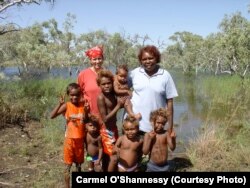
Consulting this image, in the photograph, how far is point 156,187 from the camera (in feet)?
11.1

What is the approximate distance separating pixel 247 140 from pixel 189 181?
343 cm

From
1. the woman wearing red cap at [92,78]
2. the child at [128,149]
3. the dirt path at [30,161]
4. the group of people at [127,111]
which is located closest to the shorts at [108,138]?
the group of people at [127,111]

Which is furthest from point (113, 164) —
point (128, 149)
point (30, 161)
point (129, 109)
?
point (30, 161)

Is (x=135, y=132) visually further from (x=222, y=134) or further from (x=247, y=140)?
(x=247, y=140)

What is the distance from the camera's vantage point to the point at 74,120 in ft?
12.6

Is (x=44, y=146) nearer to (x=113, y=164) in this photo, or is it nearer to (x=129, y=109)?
(x=113, y=164)

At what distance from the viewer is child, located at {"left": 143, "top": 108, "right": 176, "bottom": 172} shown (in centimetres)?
361

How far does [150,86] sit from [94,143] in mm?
937

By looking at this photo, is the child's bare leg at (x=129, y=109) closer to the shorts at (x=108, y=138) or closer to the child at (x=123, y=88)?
the child at (x=123, y=88)

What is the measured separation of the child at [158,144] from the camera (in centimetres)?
361

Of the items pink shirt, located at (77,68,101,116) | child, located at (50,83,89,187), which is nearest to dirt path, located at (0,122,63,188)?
child, located at (50,83,89,187)

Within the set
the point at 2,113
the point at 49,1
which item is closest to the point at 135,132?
the point at 2,113

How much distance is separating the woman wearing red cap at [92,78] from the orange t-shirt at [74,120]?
0.16 meters

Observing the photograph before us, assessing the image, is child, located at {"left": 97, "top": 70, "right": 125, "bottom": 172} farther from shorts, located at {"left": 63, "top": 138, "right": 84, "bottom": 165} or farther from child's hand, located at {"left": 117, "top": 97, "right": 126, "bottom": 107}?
shorts, located at {"left": 63, "top": 138, "right": 84, "bottom": 165}
